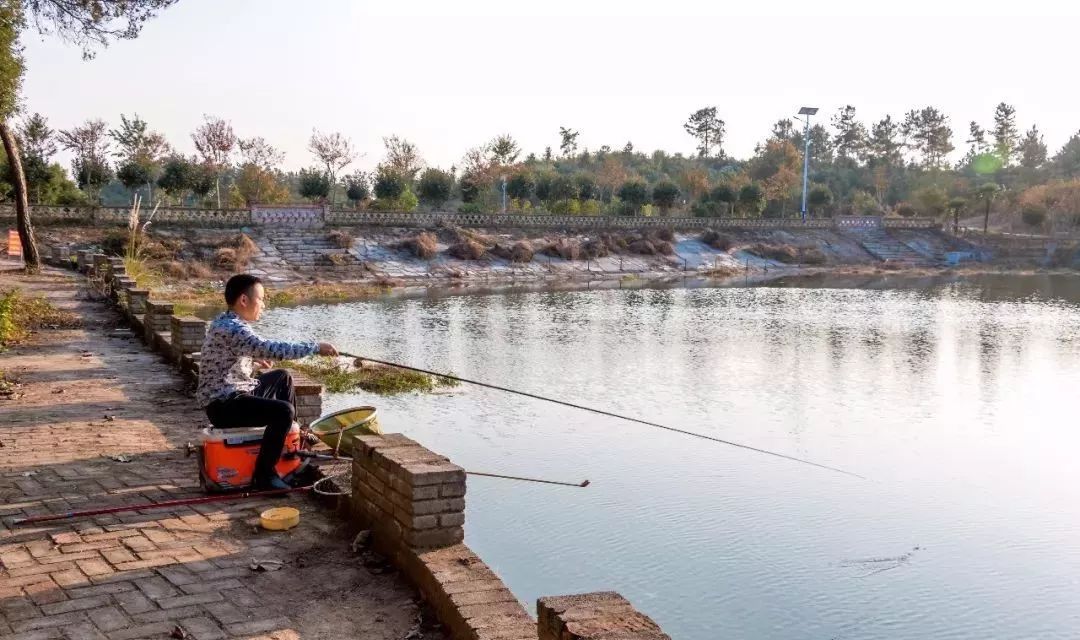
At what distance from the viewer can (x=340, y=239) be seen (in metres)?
38.2

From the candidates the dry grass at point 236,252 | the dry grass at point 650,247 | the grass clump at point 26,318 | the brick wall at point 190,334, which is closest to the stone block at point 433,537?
the brick wall at point 190,334

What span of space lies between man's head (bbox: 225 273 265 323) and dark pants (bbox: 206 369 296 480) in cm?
49

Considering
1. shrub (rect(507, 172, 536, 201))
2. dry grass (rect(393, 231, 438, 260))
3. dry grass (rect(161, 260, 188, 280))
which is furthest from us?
shrub (rect(507, 172, 536, 201))

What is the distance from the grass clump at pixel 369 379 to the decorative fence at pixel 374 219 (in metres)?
22.9

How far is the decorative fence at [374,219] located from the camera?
34.9 meters

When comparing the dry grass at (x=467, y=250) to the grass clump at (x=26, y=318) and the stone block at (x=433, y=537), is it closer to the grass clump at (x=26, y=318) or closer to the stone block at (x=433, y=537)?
the grass clump at (x=26, y=318)

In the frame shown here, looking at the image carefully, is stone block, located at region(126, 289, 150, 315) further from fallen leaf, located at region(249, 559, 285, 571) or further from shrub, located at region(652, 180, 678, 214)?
shrub, located at region(652, 180, 678, 214)

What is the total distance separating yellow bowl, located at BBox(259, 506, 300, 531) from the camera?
557 cm

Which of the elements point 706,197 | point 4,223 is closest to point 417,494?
point 4,223

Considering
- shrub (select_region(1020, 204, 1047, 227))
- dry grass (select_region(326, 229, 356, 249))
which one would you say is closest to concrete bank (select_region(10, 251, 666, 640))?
dry grass (select_region(326, 229, 356, 249))

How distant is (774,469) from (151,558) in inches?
268

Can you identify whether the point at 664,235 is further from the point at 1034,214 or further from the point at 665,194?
the point at 1034,214

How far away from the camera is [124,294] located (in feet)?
53.1

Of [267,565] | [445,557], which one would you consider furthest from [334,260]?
[445,557]
